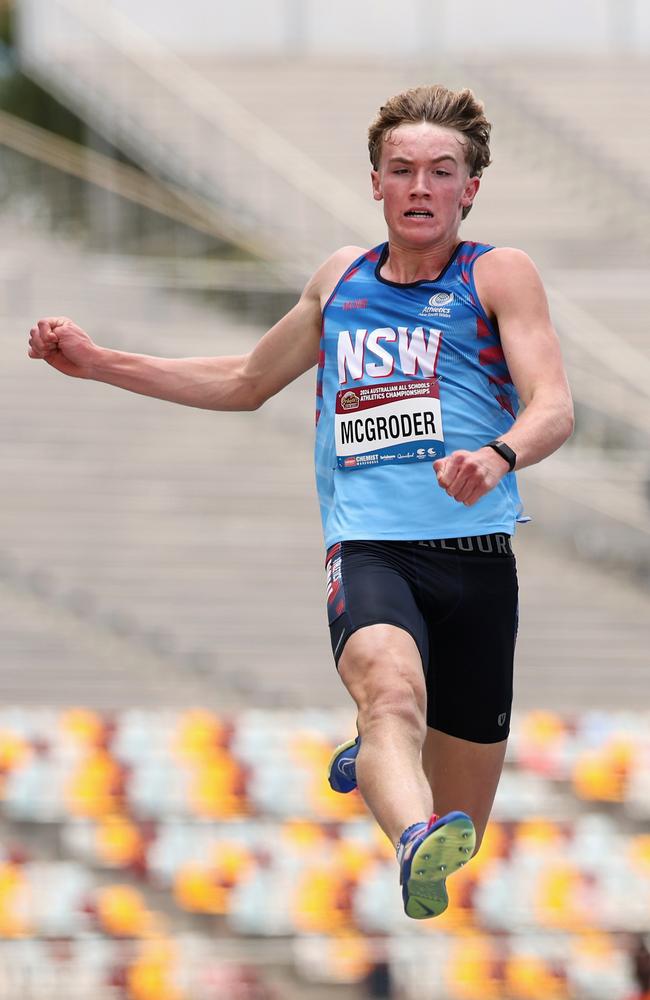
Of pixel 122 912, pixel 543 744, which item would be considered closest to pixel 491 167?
pixel 543 744

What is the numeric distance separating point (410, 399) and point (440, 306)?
0.24m

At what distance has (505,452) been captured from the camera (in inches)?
164

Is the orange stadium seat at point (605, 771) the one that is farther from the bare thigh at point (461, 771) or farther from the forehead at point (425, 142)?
the forehead at point (425, 142)

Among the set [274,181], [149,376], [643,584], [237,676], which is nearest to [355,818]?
[237,676]

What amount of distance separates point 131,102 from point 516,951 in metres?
9.67

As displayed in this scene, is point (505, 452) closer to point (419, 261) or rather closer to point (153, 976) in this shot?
point (419, 261)

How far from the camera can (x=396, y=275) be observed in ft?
15.6

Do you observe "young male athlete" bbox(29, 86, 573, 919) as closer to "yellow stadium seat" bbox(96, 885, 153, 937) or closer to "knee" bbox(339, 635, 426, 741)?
"knee" bbox(339, 635, 426, 741)

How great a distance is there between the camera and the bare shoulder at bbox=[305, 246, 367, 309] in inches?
192

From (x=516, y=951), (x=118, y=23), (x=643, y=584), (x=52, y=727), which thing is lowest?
(x=516, y=951)

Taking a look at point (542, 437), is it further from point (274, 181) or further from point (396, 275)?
point (274, 181)

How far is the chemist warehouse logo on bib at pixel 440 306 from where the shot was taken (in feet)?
15.3

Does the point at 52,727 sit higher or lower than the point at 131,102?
lower

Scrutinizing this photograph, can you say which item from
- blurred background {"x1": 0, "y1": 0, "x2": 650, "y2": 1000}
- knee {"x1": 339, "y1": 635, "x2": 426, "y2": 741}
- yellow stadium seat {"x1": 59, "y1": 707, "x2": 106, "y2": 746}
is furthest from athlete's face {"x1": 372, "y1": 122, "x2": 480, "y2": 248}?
yellow stadium seat {"x1": 59, "y1": 707, "x2": 106, "y2": 746}
